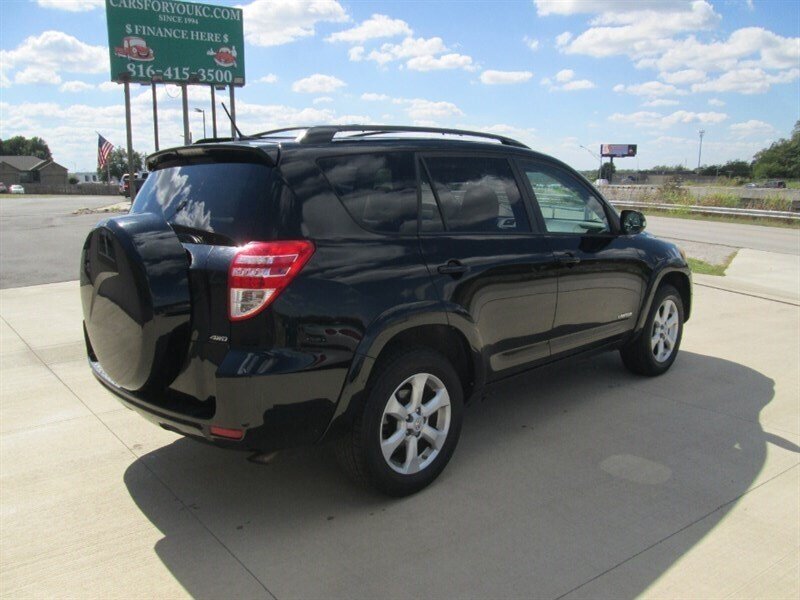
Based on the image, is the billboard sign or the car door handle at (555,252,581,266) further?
the billboard sign

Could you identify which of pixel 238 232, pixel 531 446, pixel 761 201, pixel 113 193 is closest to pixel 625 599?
pixel 531 446

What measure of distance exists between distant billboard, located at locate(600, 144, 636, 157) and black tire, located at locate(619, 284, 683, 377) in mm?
95422

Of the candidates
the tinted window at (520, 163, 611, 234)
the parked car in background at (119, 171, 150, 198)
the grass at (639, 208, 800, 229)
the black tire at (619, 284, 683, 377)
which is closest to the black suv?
the tinted window at (520, 163, 611, 234)

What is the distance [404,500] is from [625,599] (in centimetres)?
115

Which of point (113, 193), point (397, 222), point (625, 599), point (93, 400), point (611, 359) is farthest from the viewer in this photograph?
point (113, 193)

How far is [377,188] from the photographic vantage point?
10.4 feet

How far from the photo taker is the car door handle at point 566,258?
160 inches

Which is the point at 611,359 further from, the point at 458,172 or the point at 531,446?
the point at 458,172

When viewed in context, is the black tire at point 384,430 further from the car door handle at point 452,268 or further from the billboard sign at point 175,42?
the billboard sign at point 175,42

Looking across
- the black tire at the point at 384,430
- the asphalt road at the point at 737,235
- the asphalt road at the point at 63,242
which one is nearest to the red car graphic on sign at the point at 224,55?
the asphalt road at the point at 63,242

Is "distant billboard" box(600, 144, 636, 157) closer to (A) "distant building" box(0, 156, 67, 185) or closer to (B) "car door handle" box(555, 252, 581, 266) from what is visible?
(A) "distant building" box(0, 156, 67, 185)

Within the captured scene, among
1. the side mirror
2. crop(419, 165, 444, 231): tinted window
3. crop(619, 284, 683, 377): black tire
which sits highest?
crop(419, 165, 444, 231): tinted window

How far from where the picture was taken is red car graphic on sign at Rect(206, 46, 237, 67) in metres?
29.0

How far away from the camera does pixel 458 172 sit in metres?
3.61
